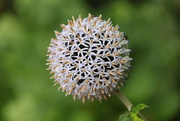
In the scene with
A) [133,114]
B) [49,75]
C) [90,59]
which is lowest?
[133,114]

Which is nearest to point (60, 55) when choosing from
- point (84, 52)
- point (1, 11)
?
point (84, 52)

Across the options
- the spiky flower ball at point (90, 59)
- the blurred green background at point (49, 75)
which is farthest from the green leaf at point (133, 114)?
the blurred green background at point (49, 75)

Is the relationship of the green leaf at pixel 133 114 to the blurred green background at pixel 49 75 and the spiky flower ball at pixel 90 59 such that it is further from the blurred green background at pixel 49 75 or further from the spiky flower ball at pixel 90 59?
the blurred green background at pixel 49 75

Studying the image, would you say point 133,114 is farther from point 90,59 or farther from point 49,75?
point 49,75

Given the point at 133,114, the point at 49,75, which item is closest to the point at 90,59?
the point at 133,114

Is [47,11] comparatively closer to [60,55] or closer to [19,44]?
[19,44]
